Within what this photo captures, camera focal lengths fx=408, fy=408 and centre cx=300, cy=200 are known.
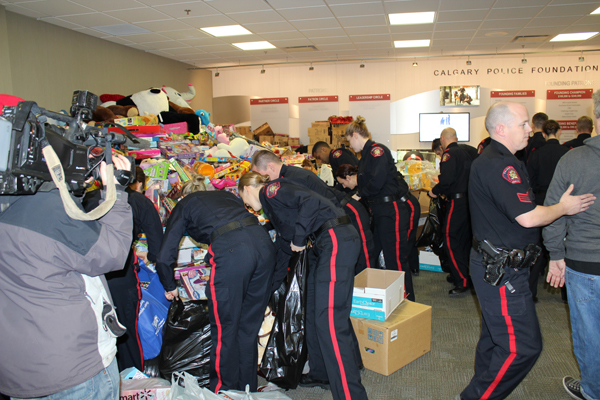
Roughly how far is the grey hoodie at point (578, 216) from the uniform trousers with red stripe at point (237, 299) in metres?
1.46

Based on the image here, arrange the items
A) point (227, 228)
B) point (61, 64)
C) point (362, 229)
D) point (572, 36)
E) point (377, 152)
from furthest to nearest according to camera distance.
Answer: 1. point (572, 36)
2. point (61, 64)
3. point (377, 152)
4. point (362, 229)
5. point (227, 228)

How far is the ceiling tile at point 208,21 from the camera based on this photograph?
6.19m

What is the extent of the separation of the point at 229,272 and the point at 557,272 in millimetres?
1690

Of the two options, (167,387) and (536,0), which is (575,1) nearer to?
(536,0)

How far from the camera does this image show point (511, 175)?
6.28ft

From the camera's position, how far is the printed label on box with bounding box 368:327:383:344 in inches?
104

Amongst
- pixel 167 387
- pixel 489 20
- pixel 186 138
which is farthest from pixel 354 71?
pixel 167 387

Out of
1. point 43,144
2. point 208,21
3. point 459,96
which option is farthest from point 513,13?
point 43,144

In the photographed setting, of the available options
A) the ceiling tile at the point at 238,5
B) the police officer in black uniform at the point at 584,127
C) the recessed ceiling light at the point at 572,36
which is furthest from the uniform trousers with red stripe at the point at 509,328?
the recessed ceiling light at the point at 572,36

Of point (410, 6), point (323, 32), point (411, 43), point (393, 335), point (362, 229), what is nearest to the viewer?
point (393, 335)

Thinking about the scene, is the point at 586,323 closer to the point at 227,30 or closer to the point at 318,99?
the point at 227,30

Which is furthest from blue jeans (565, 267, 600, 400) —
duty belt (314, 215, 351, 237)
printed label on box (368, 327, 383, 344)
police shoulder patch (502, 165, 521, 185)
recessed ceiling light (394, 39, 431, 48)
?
recessed ceiling light (394, 39, 431, 48)

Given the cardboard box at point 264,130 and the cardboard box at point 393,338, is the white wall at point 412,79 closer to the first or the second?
the cardboard box at point 264,130

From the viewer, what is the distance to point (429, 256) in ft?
15.9
